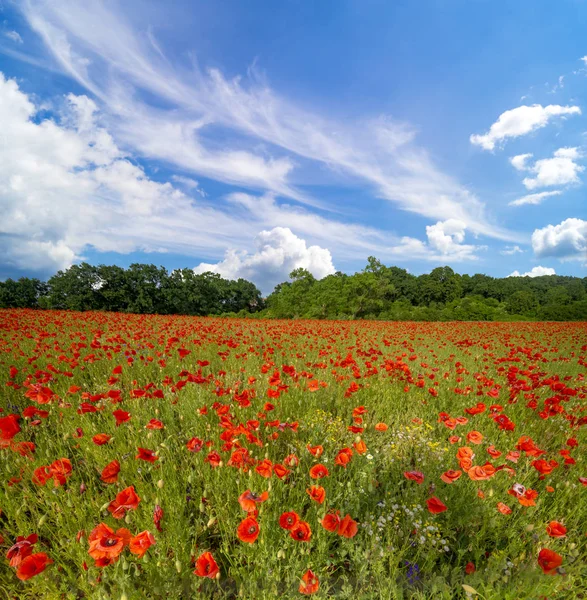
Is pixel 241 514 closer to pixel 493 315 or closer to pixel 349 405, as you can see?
pixel 349 405

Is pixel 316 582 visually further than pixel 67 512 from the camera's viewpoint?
No

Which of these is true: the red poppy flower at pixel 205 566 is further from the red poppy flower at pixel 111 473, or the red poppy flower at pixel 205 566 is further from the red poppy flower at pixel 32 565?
the red poppy flower at pixel 111 473

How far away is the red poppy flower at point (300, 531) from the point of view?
147cm

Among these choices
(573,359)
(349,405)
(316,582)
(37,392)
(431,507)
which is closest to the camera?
(316,582)

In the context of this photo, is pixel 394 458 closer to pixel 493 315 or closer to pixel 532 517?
pixel 532 517

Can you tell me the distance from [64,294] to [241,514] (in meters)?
46.6

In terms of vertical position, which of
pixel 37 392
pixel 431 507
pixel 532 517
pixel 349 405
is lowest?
pixel 532 517

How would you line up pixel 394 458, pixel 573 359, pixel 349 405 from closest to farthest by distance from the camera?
pixel 394 458 → pixel 349 405 → pixel 573 359

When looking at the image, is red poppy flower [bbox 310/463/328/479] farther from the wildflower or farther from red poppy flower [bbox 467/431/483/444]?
red poppy flower [bbox 467/431/483/444]

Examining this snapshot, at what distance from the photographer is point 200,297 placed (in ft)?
159

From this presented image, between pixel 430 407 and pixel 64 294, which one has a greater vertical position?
pixel 64 294

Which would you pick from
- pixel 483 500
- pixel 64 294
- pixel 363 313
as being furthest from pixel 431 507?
pixel 64 294

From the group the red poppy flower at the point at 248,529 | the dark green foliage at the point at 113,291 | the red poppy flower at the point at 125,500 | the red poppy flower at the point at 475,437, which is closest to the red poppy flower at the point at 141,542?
the red poppy flower at the point at 125,500

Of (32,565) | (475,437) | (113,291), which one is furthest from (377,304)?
(32,565)
